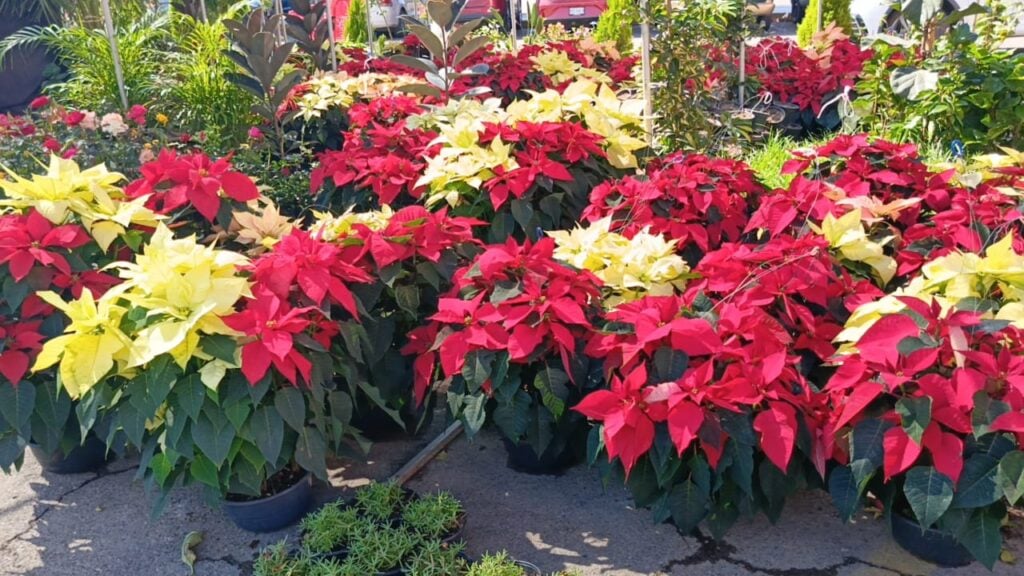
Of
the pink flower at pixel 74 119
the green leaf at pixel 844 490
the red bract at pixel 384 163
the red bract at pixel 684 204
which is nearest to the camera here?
the green leaf at pixel 844 490

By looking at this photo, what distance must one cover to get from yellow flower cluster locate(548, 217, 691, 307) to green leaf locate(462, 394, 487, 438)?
47 cm

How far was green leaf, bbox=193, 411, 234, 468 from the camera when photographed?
209 centimetres

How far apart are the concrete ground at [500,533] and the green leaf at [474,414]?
349 mm

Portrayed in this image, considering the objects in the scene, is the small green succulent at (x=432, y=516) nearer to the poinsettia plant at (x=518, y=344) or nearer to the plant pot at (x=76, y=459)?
the poinsettia plant at (x=518, y=344)

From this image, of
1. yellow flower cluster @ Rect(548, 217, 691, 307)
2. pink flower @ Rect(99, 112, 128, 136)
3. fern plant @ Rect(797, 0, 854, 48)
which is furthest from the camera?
fern plant @ Rect(797, 0, 854, 48)

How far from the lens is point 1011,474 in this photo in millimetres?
1817

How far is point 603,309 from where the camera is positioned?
2453 mm

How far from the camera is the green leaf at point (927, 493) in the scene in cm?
184

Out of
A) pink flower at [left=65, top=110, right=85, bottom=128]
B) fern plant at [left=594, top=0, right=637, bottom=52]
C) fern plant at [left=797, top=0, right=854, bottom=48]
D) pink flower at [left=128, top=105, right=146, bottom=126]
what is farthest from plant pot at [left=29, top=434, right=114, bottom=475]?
fern plant at [left=797, top=0, right=854, bottom=48]

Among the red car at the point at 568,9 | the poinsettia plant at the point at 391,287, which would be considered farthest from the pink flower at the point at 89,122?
the red car at the point at 568,9

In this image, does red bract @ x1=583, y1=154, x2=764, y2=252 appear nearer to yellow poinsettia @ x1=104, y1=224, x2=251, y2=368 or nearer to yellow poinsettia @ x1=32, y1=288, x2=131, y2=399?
yellow poinsettia @ x1=104, y1=224, x2=251, y2=368

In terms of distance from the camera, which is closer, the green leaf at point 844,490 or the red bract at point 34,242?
the green leaf at point 844,490

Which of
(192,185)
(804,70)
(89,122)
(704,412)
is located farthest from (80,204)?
(804,70)

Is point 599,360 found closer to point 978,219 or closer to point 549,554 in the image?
point 549,554
